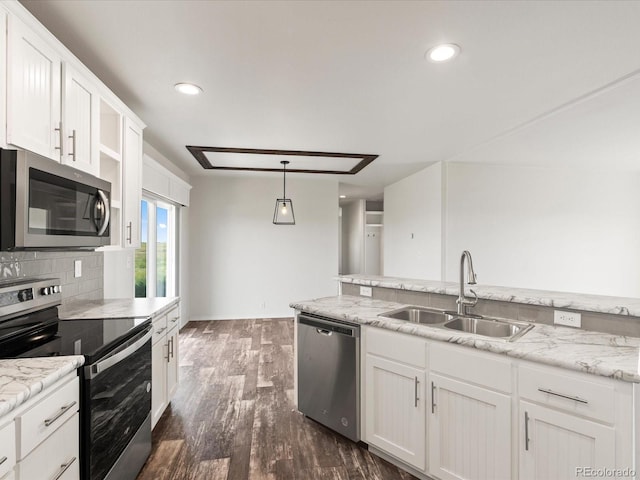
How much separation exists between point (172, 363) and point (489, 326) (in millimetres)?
2421

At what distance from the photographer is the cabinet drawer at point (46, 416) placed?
1.04 metres

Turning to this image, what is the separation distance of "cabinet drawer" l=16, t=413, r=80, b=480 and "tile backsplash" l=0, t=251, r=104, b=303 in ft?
3.15

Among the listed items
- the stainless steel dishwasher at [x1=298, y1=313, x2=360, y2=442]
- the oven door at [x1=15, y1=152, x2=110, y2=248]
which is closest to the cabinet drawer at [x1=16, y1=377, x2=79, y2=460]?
the oven door at [x1=15, y1=152, x2=110, y2=248]

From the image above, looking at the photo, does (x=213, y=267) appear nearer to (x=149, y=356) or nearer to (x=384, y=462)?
(x=149, y=356)

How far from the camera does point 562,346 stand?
1522 mm

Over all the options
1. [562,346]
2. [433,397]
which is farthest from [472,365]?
[562,346]

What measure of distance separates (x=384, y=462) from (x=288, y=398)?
1.08 meters

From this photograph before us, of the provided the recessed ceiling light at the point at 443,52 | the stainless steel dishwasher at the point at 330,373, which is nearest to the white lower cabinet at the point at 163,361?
the stainless steel dishwasher at the point at 330,373

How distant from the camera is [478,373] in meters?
1.59

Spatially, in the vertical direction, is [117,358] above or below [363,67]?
below

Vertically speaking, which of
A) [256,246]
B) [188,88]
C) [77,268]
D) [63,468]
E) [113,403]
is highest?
[188,88]

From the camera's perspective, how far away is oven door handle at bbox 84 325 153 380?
138 cm

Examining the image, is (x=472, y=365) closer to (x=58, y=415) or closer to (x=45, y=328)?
(x=58, y=415)

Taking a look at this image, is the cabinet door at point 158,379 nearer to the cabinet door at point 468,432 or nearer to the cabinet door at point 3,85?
the cabinet door at point 3,85
